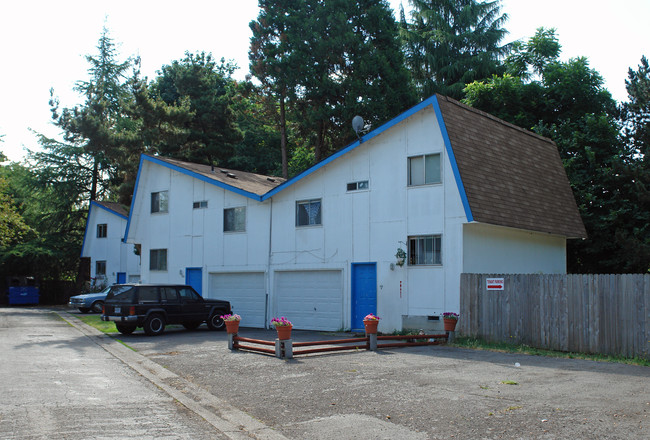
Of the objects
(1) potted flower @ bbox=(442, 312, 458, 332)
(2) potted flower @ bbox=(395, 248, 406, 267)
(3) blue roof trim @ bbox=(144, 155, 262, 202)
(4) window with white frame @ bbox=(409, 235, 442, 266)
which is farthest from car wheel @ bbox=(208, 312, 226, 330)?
→ (1) potted flower @ bbox=(442, 312, 458, 332)

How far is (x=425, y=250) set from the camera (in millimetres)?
18391

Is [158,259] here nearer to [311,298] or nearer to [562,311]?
[311,298]

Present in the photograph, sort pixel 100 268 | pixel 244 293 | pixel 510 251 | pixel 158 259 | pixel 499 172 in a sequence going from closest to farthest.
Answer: pixel 499 172
pixel 510 251
pixel 244 293
pixel 158 259
pixel 100 268

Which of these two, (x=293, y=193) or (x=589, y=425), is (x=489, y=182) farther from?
(x=589, y=425)

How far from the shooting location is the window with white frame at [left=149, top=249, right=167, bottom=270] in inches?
1083

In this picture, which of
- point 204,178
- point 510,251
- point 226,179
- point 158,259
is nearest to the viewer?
point 510,251

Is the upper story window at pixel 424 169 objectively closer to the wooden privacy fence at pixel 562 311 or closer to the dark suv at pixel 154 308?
the wooden privacy fence at pixel 562 311

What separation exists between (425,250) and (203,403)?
10.7 m

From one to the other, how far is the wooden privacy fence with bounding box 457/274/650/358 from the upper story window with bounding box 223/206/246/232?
10424mm

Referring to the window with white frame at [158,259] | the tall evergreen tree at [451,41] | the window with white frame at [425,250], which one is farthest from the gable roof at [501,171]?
the tall evergreen tree at [451,41]

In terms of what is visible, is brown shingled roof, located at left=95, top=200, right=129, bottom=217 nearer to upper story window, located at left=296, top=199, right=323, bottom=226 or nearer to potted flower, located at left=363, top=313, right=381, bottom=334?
upper story window, located at left=296, top=199, right=323, bottom=226

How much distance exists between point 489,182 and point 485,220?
1.71 metres

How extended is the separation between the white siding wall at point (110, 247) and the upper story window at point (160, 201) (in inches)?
452

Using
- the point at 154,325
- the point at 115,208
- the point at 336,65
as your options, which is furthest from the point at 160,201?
the point at 115,208
